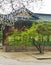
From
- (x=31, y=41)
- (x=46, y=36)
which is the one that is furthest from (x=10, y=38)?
(x=46, y=36)

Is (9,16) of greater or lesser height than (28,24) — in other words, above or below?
above

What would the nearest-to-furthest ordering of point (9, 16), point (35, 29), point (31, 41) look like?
1. point (9, 16)
2. point (35, 29)
3. point (31, 41)

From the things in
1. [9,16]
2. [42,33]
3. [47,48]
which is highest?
[9,16]

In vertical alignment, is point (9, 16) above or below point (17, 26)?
above

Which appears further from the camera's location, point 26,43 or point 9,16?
point 26,43

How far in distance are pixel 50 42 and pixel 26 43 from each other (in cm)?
274

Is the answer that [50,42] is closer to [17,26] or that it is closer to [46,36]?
[46,36]

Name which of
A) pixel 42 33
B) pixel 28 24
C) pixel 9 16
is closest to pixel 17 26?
pixel 28 24

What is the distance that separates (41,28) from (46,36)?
2285 mm

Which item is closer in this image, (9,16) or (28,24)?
(9,16)

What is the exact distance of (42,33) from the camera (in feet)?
79.0

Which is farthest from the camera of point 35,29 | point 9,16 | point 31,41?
point 31,41

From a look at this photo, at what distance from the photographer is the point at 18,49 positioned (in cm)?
2434

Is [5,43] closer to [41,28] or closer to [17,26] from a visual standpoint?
[17,26]
